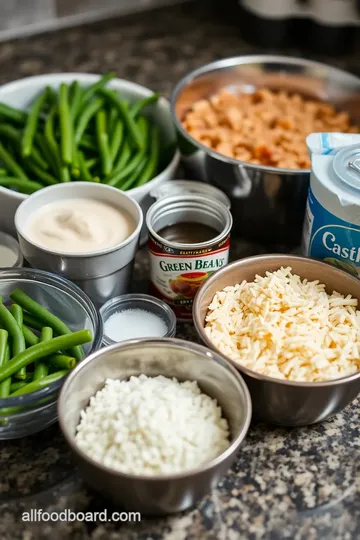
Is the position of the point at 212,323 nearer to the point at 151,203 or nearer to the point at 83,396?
the point at 83,396

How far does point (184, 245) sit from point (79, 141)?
1.51 ft

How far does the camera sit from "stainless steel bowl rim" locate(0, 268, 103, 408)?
108 centimetres

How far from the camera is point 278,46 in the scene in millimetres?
2188

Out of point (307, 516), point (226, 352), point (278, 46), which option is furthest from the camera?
point (278, 46)

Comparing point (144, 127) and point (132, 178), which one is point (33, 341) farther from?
point (144, 127)

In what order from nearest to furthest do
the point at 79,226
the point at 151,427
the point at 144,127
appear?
1. the point at 151,427
2. the point at 79,226
3. the point at 144,127

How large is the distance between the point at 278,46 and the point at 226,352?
132 centimetres

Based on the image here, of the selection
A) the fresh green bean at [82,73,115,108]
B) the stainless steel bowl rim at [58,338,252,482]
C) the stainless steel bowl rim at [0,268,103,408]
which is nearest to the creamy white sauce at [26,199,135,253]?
the stainless steel bowl rim at [0,268,103,408]

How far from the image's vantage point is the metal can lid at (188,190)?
1.46 metres

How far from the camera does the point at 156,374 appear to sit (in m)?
1.19

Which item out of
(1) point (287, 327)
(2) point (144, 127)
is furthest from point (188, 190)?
(1) point (287, 327)

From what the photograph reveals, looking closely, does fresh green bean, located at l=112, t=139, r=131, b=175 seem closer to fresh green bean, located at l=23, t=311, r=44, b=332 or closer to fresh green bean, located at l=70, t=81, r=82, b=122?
fresh green bean, located at l=70, t=81, r=82, b=122

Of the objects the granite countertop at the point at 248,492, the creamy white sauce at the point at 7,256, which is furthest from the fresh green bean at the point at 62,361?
the creamy white sauce at the point at 7,256

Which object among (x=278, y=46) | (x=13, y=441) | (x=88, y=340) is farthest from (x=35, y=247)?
(x=278, y=46)
